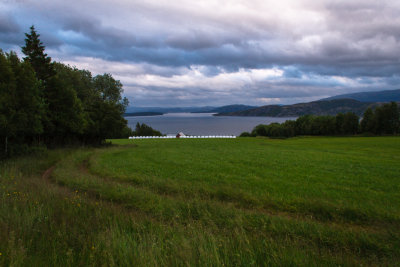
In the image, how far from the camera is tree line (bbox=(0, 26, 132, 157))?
18734 millimetres

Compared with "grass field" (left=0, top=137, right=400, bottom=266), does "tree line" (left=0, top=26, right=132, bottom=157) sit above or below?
above

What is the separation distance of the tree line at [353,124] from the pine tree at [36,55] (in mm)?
88098

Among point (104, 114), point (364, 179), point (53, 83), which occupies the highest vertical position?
point (53, 83)

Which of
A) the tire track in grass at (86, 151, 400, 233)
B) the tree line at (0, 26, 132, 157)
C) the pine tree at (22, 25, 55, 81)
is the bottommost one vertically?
the tire track in grass at (86, 151, 400, 233)

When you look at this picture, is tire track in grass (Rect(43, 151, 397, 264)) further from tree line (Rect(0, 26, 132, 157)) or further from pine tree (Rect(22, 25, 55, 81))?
pine tree (Rect(22, 25, 55, 81))

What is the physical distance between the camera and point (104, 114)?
128 ft

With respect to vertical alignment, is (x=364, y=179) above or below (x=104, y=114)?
below

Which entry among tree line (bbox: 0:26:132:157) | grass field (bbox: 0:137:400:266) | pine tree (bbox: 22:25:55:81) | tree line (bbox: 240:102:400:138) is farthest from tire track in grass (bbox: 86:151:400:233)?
tree line (bbox: 240:102:400:138)

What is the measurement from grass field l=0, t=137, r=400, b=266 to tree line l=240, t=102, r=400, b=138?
7967 centimetres

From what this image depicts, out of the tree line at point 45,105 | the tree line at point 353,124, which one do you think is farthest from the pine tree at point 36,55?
the tree line at point 353,124

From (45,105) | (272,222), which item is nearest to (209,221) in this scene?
(272,222)

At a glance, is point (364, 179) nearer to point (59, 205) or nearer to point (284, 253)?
point (284, 253)

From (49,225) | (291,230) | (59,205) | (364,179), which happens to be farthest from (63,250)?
(364,179)

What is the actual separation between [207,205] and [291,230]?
107 inches
